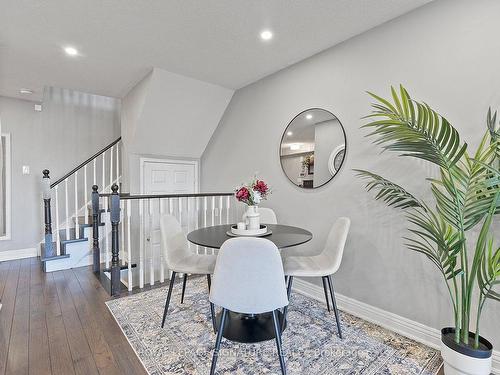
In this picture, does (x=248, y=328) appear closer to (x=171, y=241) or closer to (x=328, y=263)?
(x=328, y=263)

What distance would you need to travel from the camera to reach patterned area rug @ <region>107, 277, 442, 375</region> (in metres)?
1.70

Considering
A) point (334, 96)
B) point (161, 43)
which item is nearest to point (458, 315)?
point (334, 96)

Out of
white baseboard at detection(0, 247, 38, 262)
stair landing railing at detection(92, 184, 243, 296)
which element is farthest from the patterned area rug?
white baseboard at detection(0, 247, 38, 262)

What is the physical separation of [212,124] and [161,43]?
5.67 feet

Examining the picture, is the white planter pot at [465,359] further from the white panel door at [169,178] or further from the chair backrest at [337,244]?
the white panel door at [169,178]

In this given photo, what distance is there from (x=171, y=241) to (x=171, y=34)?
1.93m

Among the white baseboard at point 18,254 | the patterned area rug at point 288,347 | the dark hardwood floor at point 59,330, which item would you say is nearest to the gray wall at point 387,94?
the patterned area rug at point 288,347

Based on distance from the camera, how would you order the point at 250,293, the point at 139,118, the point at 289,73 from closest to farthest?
the point at 250,293
the point at 289,73
the point at 139,118

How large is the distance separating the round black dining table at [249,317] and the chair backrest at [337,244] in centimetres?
24

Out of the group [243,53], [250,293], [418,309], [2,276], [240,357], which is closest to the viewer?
[250,293]

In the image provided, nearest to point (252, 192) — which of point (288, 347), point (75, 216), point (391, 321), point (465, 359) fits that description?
point (288, 347)

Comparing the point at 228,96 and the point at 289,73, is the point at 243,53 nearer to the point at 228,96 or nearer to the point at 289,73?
the point at 289,73

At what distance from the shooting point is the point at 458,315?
1586 mm

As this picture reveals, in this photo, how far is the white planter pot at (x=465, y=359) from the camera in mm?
1462
